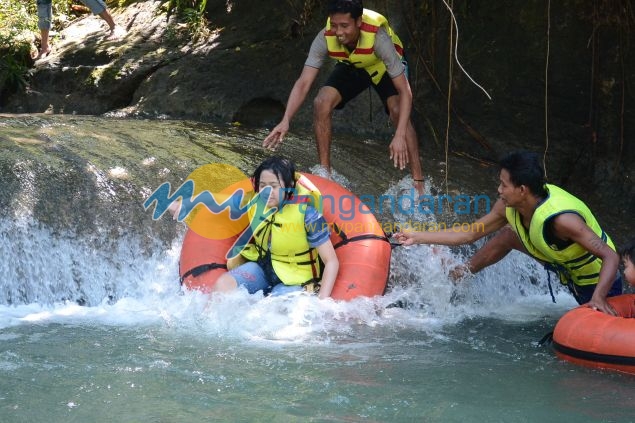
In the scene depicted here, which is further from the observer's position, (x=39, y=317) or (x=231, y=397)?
(x=39, y=317)

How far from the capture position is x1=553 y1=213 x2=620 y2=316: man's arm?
4375mm

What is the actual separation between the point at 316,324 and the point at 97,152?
85.9 inches

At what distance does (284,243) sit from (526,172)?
1344mm

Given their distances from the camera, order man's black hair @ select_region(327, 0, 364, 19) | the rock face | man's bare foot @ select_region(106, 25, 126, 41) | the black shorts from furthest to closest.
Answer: man's bare foot @ select_region(106, 25, 126, 41), the rock face, the black shorts, man's black hair @ select_region(327, 0, 364, 19)

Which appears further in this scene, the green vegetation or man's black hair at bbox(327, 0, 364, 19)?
the green vegetation

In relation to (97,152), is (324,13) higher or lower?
higher

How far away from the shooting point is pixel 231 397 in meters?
3.67

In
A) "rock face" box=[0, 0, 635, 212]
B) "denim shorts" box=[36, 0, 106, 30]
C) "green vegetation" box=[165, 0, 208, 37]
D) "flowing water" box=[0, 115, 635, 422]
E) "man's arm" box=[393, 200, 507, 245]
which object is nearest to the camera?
"flowing water" box=[0, 115, 635, 422]

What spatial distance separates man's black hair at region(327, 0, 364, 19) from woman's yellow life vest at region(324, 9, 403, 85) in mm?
111

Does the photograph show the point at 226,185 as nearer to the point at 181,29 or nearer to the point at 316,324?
the point at 316,324

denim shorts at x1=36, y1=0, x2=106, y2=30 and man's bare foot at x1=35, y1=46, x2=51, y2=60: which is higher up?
denim shorts at x1=36, y1=0, x2=106, y2=30

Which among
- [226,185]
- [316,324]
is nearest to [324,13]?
[226,185]

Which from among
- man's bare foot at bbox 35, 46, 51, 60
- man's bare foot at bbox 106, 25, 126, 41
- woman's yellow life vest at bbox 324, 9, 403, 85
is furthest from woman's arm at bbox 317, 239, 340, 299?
man's bare foot at bbox 35, 46, 51, 60

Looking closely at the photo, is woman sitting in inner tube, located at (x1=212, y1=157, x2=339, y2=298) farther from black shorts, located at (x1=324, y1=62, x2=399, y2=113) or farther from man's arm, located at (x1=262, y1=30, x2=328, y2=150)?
black shorts, located at (x1=324, y1=62, x2=399, y2=113)
